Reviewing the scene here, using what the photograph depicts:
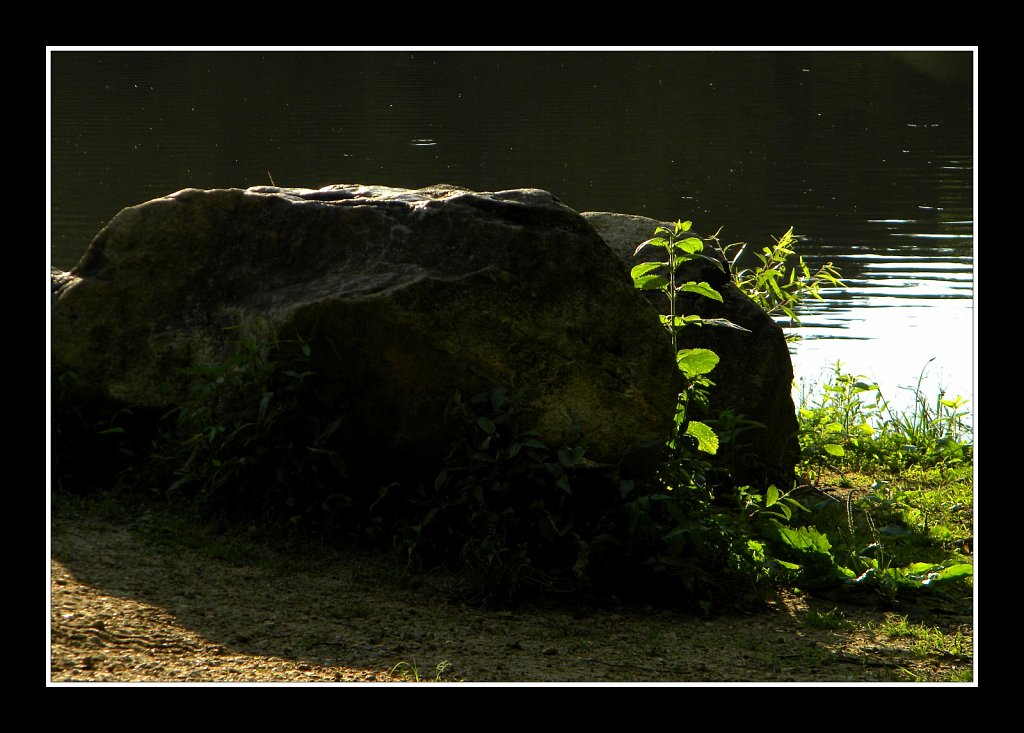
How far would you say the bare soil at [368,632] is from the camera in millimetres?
3842

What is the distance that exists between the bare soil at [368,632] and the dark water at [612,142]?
17.4 feet

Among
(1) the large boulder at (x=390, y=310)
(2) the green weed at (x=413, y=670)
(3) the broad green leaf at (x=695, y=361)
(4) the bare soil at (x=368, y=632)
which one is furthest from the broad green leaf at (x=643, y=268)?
(2) the green weed at (x=413, y=670)

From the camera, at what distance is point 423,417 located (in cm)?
496

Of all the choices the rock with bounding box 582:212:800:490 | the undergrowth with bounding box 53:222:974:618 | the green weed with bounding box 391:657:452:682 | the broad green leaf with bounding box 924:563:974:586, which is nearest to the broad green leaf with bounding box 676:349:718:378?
the undergrowth with bounding box 53:222:974:618

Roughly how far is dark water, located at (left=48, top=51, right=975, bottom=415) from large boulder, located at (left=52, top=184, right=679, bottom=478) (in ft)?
14.3

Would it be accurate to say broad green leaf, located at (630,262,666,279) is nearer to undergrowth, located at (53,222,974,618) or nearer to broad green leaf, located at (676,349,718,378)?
undergrowth, located at (53,222,974,618)

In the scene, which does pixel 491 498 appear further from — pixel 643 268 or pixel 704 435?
pixel 643 268

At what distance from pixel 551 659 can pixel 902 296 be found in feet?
28.9

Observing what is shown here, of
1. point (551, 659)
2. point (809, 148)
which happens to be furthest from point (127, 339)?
point (809, 148)

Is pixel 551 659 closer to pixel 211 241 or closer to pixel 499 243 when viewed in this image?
pixel 499 243

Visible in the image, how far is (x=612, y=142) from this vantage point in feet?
67.2

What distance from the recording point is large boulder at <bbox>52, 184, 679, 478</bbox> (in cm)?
496

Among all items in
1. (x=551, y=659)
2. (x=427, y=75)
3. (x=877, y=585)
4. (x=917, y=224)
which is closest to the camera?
(x=551, y=659)

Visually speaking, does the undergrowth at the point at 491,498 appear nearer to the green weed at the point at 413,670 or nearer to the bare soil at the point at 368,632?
the bare soil at the point at 368,632
